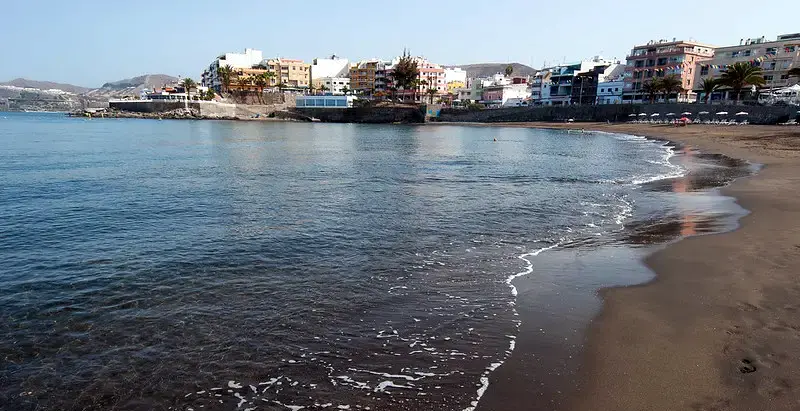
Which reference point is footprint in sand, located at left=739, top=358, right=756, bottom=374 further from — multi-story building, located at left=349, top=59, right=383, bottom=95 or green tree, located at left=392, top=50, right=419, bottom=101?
multi-story building, located at left=349, top=59, right=383, bottom=95

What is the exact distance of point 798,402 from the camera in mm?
5969

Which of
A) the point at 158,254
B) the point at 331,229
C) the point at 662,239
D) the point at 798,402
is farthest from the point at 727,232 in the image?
the point at 158,254

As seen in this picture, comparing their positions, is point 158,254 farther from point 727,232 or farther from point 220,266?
point 727,232

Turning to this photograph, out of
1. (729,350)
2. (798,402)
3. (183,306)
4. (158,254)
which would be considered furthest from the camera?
(158,254)

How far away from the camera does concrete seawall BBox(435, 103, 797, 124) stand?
74.3 metres

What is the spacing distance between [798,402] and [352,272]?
8927mm

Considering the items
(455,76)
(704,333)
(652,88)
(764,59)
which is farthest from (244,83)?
(704,333)

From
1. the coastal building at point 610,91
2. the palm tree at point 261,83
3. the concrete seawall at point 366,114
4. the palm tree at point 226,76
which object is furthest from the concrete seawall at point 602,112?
the palm tree at point 226,76

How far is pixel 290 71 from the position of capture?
7382 inches

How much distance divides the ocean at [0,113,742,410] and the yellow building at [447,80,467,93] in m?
165

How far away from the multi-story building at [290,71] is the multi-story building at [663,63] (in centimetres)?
12219

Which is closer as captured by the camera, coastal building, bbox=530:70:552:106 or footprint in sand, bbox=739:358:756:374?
footprint in sand, bbox=739:358:756:374

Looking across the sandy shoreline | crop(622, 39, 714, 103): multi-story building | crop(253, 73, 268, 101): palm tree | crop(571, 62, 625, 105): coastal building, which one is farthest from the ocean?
crop(253, 73, 268, 101): palm tree

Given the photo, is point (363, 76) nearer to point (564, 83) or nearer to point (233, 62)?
point (233, 62)
